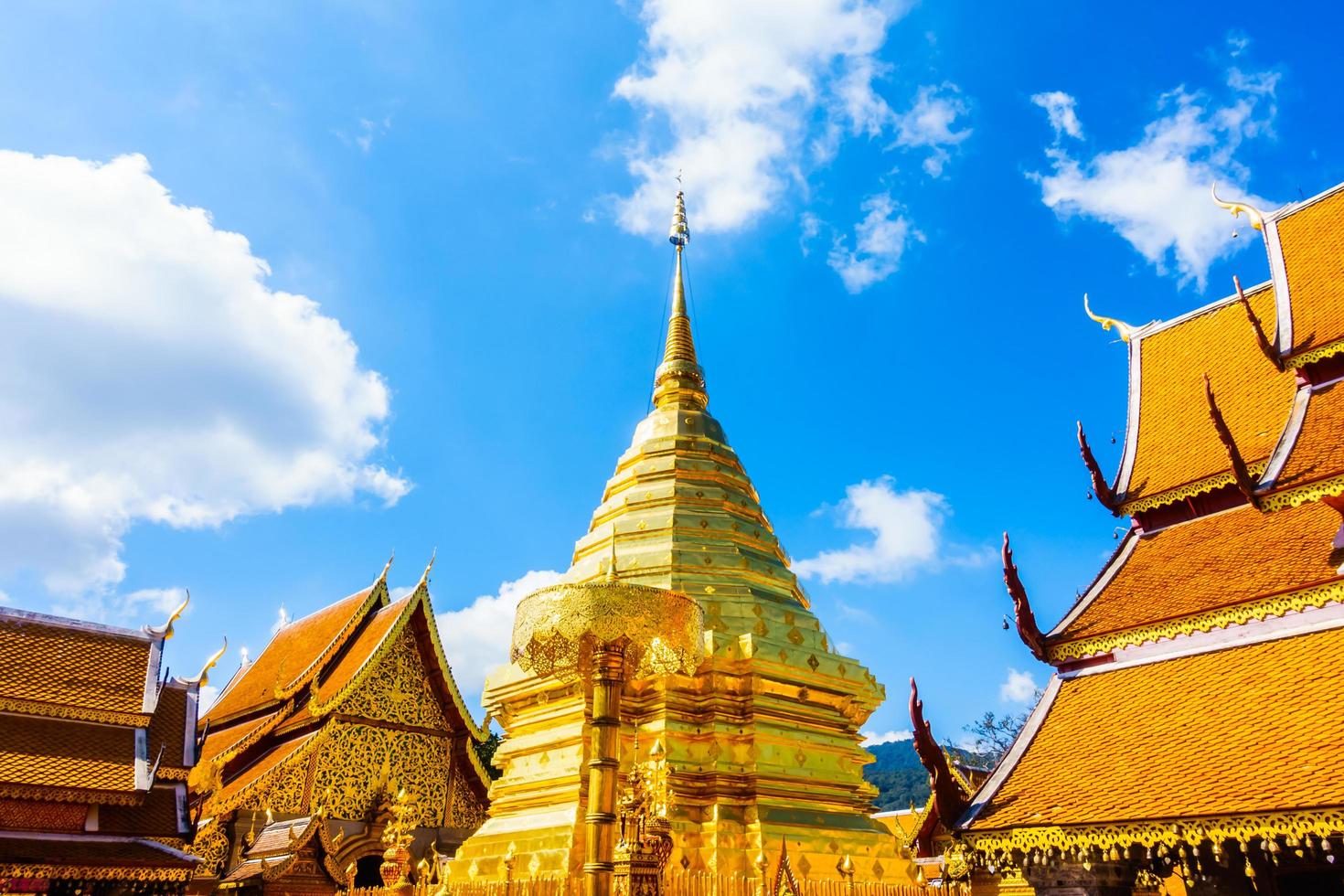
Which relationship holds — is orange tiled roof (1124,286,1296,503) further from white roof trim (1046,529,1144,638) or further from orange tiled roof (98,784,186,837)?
orange tiled roof (98,784,186,837)

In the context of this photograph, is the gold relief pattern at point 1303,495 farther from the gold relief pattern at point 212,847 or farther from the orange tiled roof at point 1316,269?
the gold relief pattern at point 212,847

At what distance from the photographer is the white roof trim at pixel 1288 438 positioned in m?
6.56

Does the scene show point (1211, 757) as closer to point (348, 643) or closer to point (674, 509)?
point (674, 509)

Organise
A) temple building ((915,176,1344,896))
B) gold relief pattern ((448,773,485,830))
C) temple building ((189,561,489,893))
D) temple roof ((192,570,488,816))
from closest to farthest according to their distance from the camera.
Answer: temple building ((915,176,1344,896)) < temple building ((189,561,489,893)) < temple roof ((192,570,488,816)) < gold relief pattern ((448,773,485,830))

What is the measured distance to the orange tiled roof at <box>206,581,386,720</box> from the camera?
15.4 m

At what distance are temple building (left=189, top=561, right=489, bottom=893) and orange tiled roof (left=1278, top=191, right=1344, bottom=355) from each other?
10.6 metres

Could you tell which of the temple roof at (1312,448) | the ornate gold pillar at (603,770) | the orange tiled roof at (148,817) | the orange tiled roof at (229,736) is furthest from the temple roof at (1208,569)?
the orange tiled roof at (229,736)

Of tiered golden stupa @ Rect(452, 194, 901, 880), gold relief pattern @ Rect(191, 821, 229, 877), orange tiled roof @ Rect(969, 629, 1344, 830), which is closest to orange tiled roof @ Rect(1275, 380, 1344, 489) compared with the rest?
orange tiled roof @ Rect(969, 629, 1344, 830)

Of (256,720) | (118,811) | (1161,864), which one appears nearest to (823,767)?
(1161,864)

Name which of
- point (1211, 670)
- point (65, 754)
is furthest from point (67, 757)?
point (1211, 670)

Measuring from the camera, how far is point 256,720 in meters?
15.3

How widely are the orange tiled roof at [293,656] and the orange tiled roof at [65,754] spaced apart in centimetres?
428

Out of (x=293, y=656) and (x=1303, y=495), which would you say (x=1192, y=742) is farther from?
(x=293, y=656)

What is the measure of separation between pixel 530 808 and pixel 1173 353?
29.7 ft
